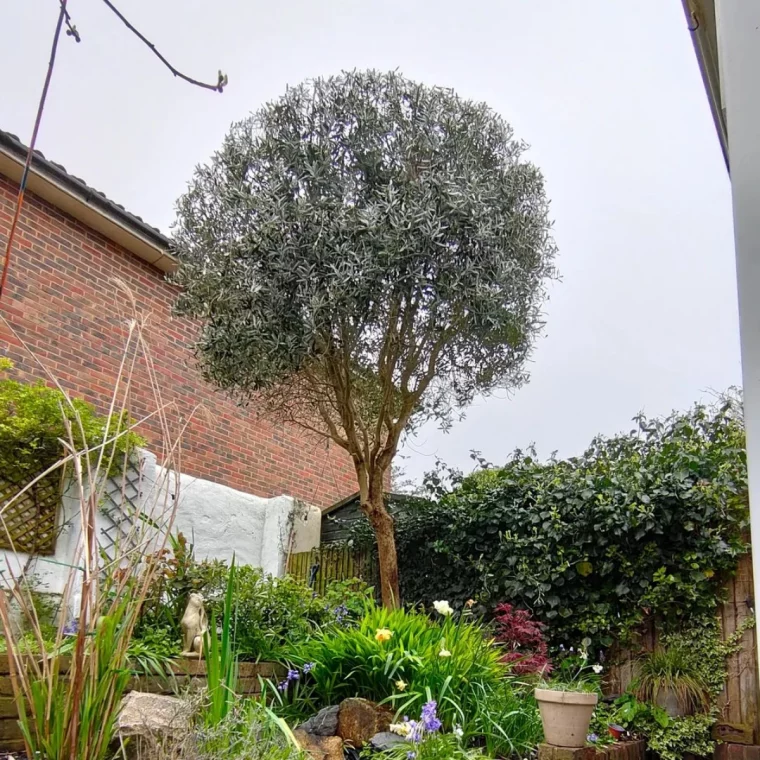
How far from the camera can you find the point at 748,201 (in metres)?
0.86

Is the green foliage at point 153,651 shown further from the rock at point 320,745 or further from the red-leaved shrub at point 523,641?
the red-leaved shrub at point 523,641

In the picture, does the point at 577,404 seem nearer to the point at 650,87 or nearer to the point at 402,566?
the point at 402,566

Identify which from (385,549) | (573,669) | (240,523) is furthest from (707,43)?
(240,523)

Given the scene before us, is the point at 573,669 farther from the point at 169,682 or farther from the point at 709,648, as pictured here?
the point at 169,682

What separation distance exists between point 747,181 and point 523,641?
5.01m

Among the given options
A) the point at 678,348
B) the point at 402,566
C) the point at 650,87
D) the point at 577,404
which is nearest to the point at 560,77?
the point at 650,87

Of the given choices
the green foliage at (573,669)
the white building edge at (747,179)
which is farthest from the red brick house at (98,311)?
the white building edge at (747,179)

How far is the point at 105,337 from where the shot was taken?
7.57 m

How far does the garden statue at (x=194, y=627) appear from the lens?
3.97 m

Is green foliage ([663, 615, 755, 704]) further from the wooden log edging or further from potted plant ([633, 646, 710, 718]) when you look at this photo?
the wooden log edging

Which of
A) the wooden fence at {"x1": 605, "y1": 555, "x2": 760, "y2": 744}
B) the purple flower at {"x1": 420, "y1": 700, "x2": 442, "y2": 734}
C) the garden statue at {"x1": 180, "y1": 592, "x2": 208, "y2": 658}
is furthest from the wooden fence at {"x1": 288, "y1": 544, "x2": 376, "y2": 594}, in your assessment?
the purple flower at {"x1": 420, "y1": 700, "x2": 442, "y2": 734}

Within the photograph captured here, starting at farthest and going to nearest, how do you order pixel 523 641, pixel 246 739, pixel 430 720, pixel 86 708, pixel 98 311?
pixel 98 311, pixel 523 641, pixel 430 720, pixel 246 739, pixel 86 708

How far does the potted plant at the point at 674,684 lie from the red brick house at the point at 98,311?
155 inches

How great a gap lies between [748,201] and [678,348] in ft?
22.3
